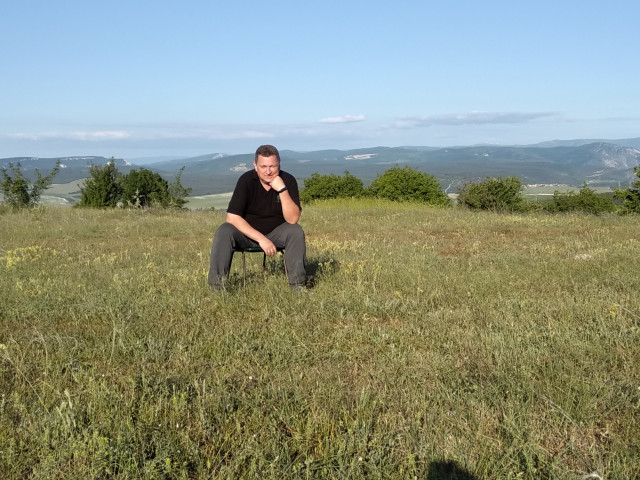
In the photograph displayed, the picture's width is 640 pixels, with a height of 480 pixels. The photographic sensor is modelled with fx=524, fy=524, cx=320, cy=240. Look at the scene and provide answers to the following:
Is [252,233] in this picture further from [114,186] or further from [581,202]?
[581,202]

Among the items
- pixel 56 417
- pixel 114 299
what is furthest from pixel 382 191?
pixel 56 417

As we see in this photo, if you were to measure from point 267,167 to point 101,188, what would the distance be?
27.1m

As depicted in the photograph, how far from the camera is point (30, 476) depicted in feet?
7.33

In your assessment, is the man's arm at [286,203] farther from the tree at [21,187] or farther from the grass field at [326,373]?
the tree at [21,187]

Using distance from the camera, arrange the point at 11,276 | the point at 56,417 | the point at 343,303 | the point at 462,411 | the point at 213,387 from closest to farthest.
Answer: the point at 56,417
the point at 462,411
the point at 213,387
the point at 343,303
the point at 11,276

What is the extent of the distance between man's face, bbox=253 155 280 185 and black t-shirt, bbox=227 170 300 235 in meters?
0.24

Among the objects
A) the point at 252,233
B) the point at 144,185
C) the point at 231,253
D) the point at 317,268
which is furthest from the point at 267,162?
the point at 144,185

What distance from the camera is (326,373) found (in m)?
3.35

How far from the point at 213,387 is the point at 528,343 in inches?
88.8

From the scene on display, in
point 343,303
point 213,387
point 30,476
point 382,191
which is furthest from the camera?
point 382,191

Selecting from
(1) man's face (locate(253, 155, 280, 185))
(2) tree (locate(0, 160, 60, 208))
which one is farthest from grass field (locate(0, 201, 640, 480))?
(2) tree (locate(0, 160, 60, 208))

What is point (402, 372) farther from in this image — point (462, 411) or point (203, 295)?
point (203, 295)

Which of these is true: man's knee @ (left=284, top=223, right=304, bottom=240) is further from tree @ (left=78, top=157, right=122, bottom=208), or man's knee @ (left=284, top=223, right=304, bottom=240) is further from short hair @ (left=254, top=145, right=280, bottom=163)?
tree @ (left=78, top=157, right=122, bottom=208)

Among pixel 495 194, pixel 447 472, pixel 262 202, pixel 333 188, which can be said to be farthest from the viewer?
pixel 495 194
